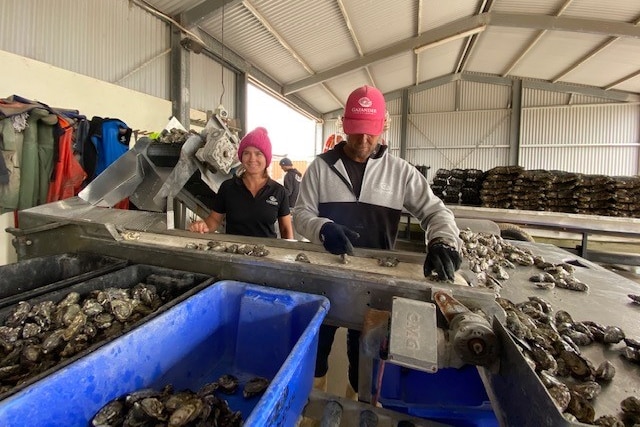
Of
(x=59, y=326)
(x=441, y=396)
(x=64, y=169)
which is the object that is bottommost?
(x=441, y=396)

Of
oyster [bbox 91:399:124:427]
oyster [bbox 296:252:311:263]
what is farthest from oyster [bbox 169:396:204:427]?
oyster [bbox 296:252:311:263]

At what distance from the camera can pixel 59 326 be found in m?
0.88

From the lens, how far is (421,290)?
94 cm

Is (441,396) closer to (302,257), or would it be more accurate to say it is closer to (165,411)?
(302,257)

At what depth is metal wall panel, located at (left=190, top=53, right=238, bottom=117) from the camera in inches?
213

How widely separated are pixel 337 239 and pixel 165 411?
756 millimetres

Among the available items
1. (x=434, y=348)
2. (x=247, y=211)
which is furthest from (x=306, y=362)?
(x=247, y=211)

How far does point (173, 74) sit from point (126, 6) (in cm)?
98

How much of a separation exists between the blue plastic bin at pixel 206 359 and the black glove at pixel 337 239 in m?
0.34

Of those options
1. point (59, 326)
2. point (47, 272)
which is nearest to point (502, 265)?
point (59, 326)

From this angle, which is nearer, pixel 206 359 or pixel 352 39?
pixel 206 359

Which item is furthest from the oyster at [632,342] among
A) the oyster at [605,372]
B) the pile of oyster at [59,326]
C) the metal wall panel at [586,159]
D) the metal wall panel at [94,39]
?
the metal wall panel at [586,159]

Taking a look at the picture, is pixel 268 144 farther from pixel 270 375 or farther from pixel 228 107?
pixel 228 107

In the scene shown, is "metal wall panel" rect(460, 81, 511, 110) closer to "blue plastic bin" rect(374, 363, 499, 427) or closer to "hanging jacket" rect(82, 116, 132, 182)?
"hanging jacket" rect(82, 116, 132, 182)
